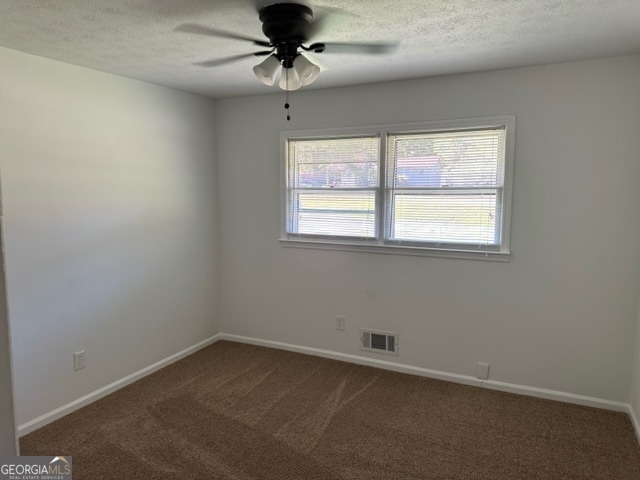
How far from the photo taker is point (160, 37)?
2.29 metres

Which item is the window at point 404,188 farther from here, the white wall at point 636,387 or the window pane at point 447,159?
the white wall at point 636,387

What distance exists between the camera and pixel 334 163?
3654 mm

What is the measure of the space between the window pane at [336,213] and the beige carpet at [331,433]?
A: 1.22 metres

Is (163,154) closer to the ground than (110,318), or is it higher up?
higher up

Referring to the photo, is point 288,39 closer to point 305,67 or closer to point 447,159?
point 305,67

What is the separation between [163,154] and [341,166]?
4.96ft

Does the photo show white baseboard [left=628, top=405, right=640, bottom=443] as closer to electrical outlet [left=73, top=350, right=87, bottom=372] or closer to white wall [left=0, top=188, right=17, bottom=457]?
white wall [left=0, top=188, right=17, bottom=457]

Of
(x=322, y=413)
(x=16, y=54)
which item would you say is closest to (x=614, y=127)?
(x=322, y=413)

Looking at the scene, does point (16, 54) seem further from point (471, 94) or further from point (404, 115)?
point (471, 94)

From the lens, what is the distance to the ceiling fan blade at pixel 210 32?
2133 mm

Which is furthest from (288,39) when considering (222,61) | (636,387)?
(636,387)

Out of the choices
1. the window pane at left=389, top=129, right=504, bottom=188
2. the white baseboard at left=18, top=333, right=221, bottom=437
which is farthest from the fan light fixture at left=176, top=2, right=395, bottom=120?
the white baseboard at left=18, top=333, right=221, bottom=437

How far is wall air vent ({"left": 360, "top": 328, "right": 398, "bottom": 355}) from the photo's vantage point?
3.55 m

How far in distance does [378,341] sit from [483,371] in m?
0.86
